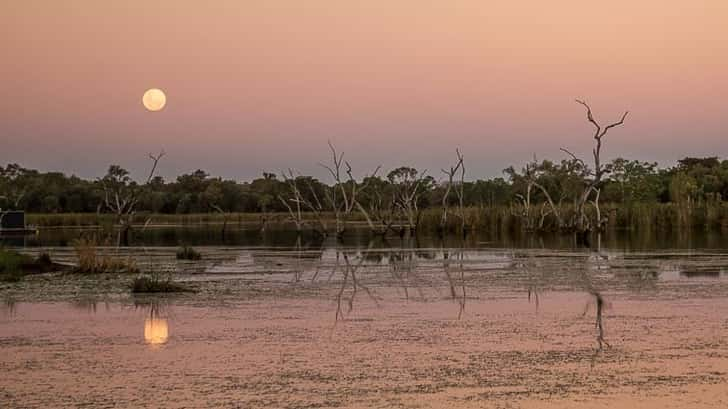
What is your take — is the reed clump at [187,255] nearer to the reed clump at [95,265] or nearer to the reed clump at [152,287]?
the reed clump at [95,265]

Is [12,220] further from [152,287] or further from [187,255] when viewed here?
[152,287]

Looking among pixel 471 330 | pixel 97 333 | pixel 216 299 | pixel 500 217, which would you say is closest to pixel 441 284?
pixel 216 299

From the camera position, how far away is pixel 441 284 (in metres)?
18.6

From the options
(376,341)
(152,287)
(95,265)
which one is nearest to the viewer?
(376,341)

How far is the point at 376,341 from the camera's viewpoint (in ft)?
36.9

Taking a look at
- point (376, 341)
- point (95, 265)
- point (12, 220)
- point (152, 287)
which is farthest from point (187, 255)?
point (12, 220)

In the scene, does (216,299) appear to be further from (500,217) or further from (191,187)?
(191,187)

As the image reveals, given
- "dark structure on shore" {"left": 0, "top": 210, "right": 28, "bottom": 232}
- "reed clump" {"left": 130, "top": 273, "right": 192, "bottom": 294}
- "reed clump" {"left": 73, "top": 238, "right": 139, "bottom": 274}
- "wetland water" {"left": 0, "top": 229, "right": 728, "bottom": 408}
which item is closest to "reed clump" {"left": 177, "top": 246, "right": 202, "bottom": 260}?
"reed clump" {"left": 73, "top": 238, "right": 139, "bottom": 274}

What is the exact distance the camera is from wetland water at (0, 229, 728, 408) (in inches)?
330

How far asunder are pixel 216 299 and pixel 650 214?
3697cm

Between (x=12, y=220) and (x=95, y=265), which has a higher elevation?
(x=12, y=220)

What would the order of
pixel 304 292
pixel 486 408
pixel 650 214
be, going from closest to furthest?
pixel 486 408, pixel 304 292, pixel 650 214

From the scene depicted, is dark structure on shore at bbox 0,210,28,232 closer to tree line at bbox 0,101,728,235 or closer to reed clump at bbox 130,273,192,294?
tree line at bbox 0,101,728,235

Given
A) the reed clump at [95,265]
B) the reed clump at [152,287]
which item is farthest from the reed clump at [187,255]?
the reed clump at [152,287]
